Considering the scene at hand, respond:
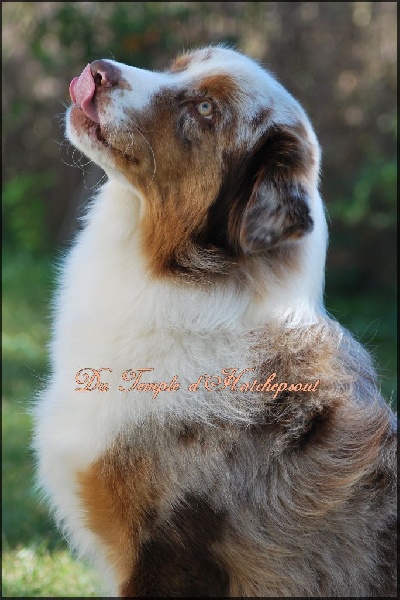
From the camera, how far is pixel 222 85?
3.29m

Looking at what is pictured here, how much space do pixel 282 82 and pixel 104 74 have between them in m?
7.83

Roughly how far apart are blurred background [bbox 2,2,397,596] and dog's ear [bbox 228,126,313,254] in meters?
5.49

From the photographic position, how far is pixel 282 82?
416 inches

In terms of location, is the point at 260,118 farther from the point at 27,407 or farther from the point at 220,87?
the point at 27,407

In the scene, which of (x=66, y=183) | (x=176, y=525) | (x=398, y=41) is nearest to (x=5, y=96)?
(x=66, y=183)

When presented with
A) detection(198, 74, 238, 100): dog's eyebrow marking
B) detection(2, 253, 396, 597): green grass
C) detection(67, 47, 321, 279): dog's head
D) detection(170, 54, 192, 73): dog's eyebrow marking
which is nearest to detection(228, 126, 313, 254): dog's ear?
detection(67, 47, 321, 279): dog's head

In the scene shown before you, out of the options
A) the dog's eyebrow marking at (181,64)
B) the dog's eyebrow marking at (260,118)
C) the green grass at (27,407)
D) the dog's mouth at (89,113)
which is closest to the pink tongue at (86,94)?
the dog's mouth at (89,113)

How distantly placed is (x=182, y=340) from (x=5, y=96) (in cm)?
956

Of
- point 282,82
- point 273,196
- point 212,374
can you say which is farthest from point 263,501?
point 282,82

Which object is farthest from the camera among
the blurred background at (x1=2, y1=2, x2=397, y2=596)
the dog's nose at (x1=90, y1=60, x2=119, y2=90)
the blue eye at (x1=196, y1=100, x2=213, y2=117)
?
the blurred background at (x1=2, y1=2, x2=397, y2=596)

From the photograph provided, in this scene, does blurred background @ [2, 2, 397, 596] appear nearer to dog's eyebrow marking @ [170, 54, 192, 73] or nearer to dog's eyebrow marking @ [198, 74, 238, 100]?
dog's eyebrow marking @ [170, 54, 192, 73]

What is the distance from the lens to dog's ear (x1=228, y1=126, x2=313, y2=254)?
9.95 feet

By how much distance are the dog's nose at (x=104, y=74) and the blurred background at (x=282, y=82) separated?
556cm

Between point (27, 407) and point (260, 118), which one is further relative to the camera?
point (27, 407)
